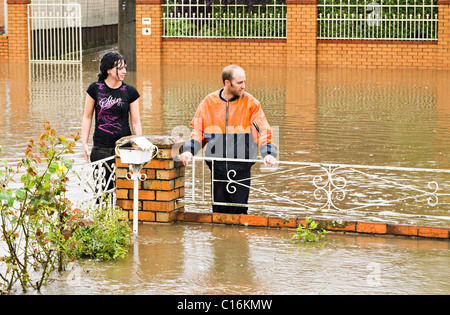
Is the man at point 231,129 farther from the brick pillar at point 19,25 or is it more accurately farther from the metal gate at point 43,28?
the brick pillar at point 19,25

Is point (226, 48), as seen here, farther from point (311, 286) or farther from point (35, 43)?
point (311, 286)

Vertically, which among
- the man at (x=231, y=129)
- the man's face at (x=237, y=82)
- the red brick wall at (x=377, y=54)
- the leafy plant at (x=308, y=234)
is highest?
the red brick wall at (x=377, y=54)

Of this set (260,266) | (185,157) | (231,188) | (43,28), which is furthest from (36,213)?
(43,28)

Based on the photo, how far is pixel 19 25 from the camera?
2595 cm

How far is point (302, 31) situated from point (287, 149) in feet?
42.6

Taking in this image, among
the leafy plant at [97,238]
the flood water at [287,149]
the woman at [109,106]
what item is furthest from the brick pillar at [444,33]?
the leafy plant at [97,238]

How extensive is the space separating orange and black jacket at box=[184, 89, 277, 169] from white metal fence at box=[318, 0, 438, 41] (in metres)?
16.8

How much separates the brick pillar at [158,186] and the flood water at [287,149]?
17 cm

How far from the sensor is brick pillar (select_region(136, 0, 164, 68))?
24.7 meters

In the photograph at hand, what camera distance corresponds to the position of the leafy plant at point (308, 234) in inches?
249

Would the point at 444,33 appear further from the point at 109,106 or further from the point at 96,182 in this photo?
the point at 96,182

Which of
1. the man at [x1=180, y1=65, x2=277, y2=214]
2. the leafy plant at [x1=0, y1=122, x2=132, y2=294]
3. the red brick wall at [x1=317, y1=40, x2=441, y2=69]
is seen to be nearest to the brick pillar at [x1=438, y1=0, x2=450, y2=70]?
the red brick wall at [x1=317, y1=40, x2=441, y2=69]

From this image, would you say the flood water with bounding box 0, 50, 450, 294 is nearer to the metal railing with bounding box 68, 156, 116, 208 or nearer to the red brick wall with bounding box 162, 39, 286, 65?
the metal railing with bounding box 68, 156, 116, 208
